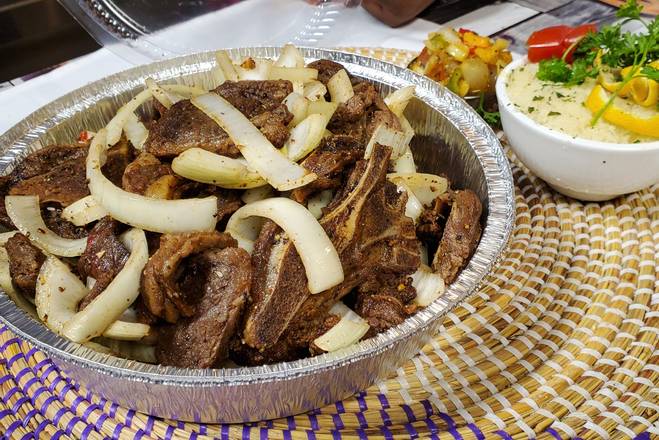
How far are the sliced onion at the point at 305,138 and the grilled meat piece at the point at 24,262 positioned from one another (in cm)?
73

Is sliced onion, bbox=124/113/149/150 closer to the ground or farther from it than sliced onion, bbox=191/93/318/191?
closer to the ground

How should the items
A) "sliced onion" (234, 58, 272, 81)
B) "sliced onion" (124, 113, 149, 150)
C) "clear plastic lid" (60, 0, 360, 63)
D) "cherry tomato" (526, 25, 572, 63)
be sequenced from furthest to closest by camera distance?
1. "clear plastic lid" (60, 0, 360, 63)
2. "cherry tomato" (526, 25, 572, 63)
3. "sliced onion" (234, 58, 272, 81)
4. "sliced onion" (124, 113, 149, 150)

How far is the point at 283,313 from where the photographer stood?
1470 mm

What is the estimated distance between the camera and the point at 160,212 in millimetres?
1532

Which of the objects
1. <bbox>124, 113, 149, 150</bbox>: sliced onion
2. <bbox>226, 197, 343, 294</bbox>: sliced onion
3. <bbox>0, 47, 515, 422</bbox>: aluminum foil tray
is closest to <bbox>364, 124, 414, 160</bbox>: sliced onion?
<bbox>0, 47, 515, 422</bbox>: aluminum foil tray

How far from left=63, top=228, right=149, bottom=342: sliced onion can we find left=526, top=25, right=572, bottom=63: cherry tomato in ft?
5.94

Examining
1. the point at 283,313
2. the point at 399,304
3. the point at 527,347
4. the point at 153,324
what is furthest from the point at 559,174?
the point at 153,324

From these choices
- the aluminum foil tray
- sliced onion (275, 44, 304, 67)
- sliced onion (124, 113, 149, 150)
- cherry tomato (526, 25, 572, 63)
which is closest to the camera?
the aluminum foil tray

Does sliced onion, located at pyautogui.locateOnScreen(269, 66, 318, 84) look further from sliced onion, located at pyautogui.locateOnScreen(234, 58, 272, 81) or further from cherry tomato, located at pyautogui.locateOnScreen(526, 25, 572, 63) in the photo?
cherry tomato, located at pyautogui.locateOnScreen(526, 25, 572, 63)

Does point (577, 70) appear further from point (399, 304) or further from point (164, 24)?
point (164, 24)

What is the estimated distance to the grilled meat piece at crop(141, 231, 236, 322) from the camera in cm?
140

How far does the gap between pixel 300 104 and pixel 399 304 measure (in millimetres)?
668

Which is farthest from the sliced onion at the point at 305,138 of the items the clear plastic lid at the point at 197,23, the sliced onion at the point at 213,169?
the clear plastic lid at the point at 197,23

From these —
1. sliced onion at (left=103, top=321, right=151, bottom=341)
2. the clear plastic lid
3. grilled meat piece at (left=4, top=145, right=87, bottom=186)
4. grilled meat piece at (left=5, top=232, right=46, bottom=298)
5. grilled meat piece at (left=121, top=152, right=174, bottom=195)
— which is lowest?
the clear plastic lid
